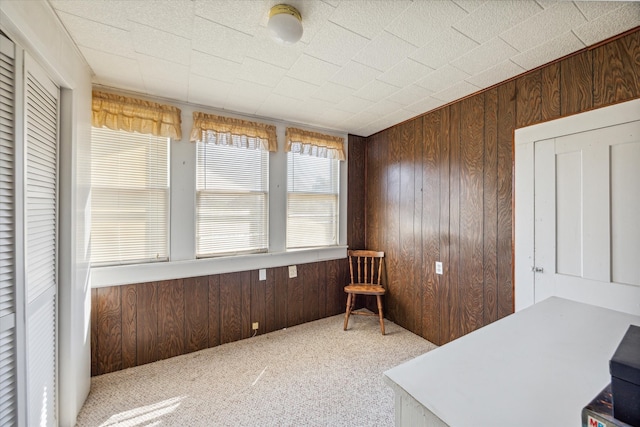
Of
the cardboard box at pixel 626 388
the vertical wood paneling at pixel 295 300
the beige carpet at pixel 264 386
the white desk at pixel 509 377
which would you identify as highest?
the cardboard box at pixel 626 388

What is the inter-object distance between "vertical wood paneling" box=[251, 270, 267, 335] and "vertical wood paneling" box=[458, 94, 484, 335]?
6.47ft

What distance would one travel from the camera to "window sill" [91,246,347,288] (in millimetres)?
2123

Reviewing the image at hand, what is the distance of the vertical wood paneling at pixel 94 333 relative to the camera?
2080 mm

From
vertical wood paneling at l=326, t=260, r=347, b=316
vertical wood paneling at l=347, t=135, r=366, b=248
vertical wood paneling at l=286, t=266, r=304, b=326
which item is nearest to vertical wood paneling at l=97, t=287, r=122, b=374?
vertical wood paneling at l=286, t=266, r=304, b=326

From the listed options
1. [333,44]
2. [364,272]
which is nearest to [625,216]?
[333,44]

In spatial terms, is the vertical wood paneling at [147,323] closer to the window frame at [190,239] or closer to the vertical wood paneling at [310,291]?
the window frame at [190,239]

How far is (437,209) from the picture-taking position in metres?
2.62

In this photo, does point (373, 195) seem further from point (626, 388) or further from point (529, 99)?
point (626, 388)

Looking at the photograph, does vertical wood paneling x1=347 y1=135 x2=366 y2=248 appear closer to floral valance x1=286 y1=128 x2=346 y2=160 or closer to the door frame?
floral valance x1=286 y1=128 x2=346 y2=160

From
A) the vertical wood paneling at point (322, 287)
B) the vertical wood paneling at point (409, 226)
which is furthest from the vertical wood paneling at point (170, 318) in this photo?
the vertical wood paneling at point (409, 226)

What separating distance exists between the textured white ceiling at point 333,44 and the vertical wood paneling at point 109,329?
172cm

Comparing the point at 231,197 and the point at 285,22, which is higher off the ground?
the point at 285,22

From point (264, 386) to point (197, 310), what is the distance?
988mm

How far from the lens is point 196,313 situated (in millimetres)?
2496
